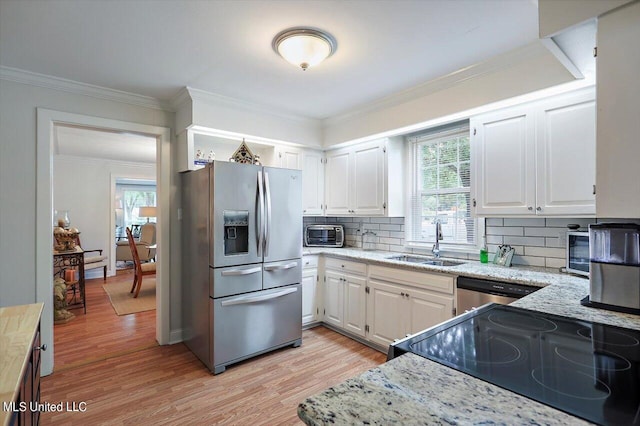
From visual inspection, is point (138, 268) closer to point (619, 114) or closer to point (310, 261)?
point (310, 261)

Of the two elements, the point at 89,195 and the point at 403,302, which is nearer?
the point at 403,302

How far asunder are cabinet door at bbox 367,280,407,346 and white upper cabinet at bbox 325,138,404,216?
2.77 ft

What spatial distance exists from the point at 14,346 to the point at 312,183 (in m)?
3.17

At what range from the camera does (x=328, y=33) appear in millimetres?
2039

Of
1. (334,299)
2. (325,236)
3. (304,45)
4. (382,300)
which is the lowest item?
(334,299)

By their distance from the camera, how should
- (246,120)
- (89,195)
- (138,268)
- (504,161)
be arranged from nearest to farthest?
(504,161) < (246,120) < (138,268) < (89,195)

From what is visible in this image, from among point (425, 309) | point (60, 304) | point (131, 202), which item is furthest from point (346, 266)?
point (131, 202)

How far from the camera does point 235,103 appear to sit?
321cm

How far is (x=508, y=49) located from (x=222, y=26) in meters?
1.93

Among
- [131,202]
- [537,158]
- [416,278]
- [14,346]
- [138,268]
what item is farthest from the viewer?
[131,202]

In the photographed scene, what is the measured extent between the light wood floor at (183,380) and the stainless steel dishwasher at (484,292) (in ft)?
3.29

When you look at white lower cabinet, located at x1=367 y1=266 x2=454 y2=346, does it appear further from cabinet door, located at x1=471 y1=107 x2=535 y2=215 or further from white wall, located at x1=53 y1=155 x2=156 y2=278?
white wall, located at x1=53 y1=155 x2=156 y2=278

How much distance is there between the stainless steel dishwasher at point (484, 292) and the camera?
6.90 ft

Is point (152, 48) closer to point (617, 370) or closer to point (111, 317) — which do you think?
point (617, 370)
